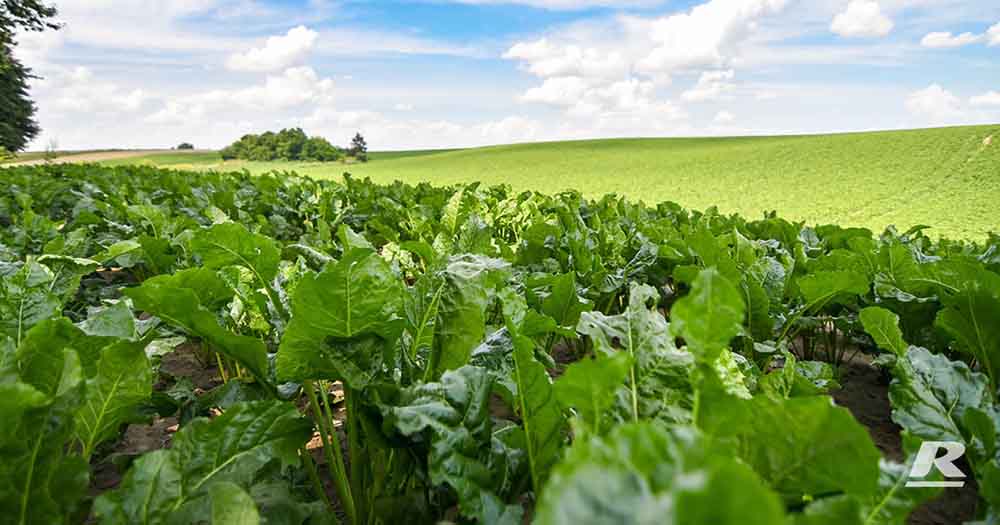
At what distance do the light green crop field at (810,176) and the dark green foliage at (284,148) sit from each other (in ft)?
69.7

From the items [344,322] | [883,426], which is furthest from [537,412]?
[883,426]

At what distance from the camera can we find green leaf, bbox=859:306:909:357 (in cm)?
166

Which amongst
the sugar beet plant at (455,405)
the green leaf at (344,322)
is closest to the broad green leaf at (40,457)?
the sugar beet plant at (455,405)

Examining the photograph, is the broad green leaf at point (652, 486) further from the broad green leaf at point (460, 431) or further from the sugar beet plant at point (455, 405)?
the broad green leaf at point (460, 431)

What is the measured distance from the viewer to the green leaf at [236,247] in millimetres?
1573

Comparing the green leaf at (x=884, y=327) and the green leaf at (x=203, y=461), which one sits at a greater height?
the green leaf at (x=884, y=327)

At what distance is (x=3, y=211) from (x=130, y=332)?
19.5 ft

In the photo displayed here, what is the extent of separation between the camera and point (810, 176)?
108 feet

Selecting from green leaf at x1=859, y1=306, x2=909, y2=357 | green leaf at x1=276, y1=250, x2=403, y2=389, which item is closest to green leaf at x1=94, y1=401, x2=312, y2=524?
green leaf at x1=276, y1=250, x2=403, y2=389

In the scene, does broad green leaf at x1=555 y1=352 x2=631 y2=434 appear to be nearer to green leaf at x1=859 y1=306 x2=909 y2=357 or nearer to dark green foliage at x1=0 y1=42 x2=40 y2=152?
green leaf at x1=859 y1=306 x2=909 y2=357

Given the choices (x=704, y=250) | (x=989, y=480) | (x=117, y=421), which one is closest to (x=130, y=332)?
(x=117, y=421)

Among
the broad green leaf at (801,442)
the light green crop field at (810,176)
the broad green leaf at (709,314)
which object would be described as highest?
the broad green leaf at (709,314)

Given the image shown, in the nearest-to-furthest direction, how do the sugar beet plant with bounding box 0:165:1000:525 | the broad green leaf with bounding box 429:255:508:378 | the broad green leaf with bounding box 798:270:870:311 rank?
the sugar beet plant with bounding box 0:165:1000:525, the broad green leaf with bounding box 429:255:508:378, the broad green leaf with bounding box 798:270:870:311

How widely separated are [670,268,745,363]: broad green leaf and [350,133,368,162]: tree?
228ft
